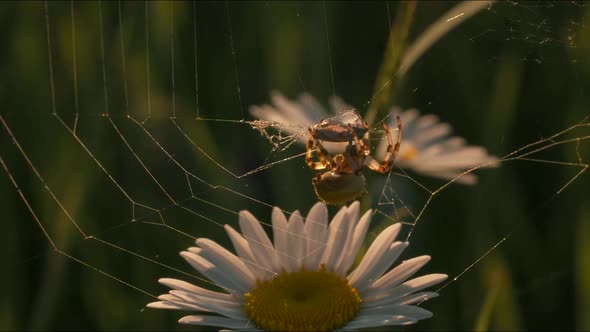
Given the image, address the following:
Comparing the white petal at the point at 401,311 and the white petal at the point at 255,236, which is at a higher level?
the white petal at the point at 255,236

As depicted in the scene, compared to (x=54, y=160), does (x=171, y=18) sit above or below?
above

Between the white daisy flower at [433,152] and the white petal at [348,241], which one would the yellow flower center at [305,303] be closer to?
the white petal at [348,241]

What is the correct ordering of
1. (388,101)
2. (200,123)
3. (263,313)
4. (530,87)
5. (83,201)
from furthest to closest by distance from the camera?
1. (530,87)
2. (200,123)
3. (83,201)
4. (388,101)
5. (263,313)

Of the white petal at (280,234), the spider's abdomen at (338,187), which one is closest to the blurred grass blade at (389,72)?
the spider's abdomen at (338,187)

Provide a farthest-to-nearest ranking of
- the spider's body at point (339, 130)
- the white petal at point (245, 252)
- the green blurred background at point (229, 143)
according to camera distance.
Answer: the green blurred background at point (229, 143) → the spider's body at point (339, 130) → the white petal at point (245, 252)

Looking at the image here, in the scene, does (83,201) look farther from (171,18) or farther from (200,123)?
(171,18)

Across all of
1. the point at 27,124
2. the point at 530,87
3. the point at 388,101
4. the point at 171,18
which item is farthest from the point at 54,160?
the point at 530,87

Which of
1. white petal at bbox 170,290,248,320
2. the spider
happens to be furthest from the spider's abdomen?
white petal at bbox 170,290,248,320
